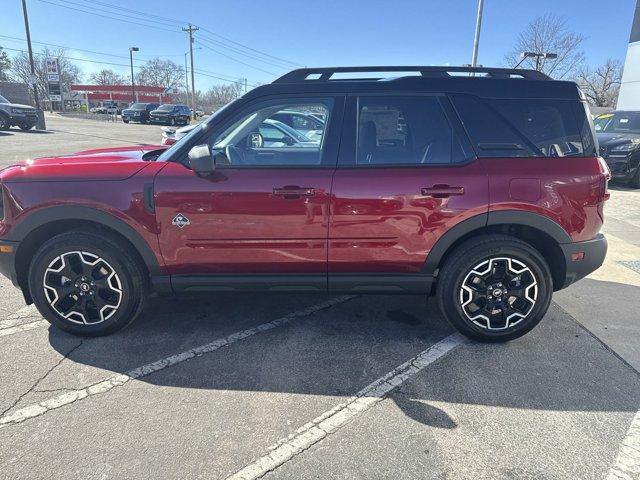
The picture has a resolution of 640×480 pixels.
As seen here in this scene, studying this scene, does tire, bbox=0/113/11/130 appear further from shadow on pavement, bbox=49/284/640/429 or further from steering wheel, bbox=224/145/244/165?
steering wheel, bbox=224/145/244/165

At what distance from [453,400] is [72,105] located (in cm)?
8890

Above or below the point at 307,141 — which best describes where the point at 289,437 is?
below

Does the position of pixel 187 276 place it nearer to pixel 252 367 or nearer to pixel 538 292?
pixel 252 367

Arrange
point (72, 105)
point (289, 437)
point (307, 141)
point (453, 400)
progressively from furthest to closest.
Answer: point (72, 105) → point (307, 141) → point (453, 400) → point (289, 437)

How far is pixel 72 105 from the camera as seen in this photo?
251 feet

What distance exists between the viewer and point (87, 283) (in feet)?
10.5

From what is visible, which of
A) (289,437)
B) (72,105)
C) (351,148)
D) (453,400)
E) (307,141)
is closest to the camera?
(289,437)

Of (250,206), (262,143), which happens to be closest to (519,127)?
(262,143)

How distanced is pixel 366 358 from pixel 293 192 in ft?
4.12

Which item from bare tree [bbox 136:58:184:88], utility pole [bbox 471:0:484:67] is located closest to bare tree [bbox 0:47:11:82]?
bare tree [bbox 136:58:184:88]

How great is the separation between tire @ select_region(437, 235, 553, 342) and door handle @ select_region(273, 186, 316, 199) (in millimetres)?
1124

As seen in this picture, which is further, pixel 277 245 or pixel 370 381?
pixel 277 245

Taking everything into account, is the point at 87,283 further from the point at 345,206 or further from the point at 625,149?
the point at 625,149

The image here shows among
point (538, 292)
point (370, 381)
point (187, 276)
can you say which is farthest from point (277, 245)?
point (538, 292)
